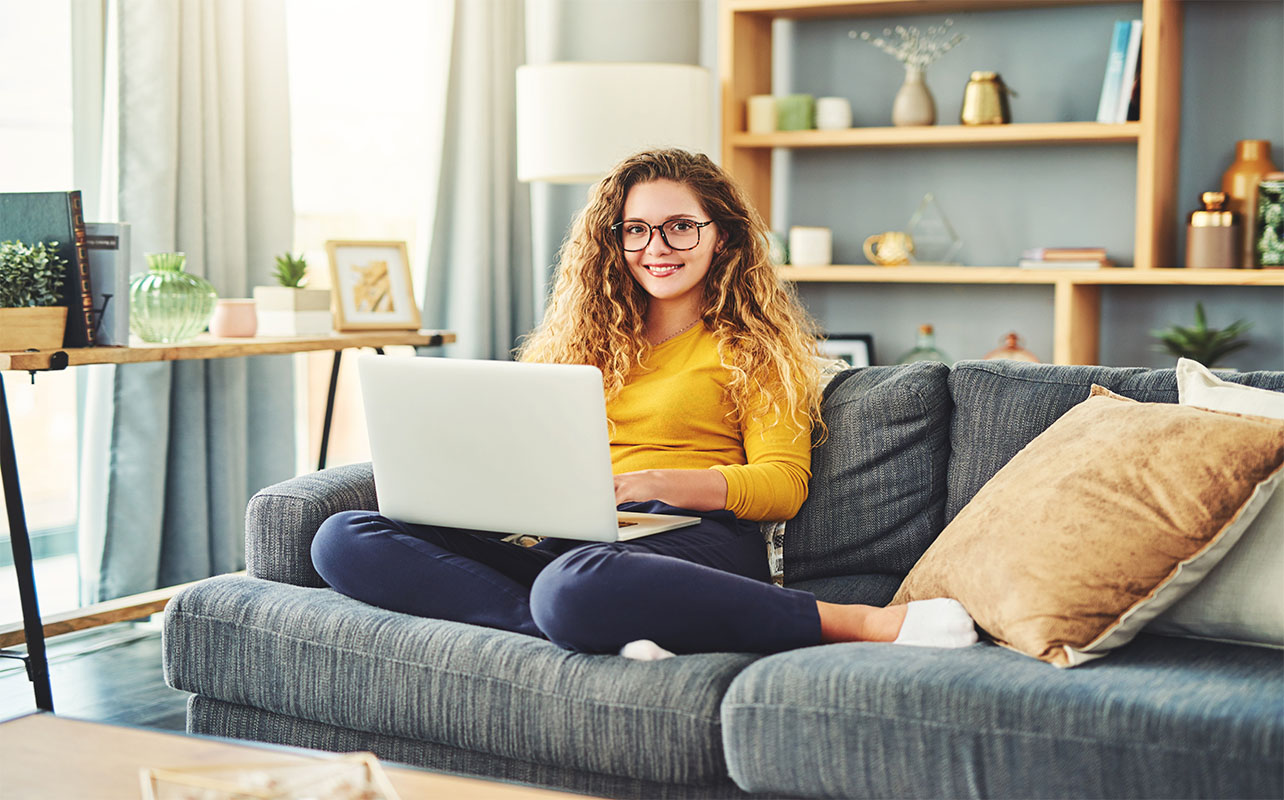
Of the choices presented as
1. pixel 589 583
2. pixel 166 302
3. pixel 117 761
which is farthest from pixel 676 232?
pixel 117 761

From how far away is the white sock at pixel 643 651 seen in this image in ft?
5.10

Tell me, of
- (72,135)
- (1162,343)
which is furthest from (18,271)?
(1162,343)

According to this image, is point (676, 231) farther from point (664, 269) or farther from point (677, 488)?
point (677, 488)

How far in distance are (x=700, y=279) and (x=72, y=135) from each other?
158cm

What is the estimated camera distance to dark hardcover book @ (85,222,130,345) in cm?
237

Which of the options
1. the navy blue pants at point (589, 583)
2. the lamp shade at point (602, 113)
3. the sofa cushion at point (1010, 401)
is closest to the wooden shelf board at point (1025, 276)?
the lamp shade at point (602, 113)

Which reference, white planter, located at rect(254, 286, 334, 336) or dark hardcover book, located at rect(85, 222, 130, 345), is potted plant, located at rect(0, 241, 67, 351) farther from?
white planter, located at rect(254, 286, 334, 336)

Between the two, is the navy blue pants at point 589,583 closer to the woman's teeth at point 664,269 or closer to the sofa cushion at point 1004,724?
the sofa cushion at point 1004,724

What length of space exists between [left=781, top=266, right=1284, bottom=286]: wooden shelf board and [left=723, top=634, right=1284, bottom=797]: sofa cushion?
72.8 inches

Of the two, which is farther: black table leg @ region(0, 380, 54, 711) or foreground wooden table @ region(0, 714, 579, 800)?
black table leg @ region(0, 380, 54, 711)

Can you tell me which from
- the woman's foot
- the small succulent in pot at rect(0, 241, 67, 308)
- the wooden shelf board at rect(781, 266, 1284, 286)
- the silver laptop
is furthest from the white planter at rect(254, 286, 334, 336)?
the woman's foot

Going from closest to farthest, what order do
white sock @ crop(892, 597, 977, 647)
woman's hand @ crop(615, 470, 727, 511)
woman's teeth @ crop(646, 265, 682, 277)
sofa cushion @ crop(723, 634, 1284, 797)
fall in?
sofa cushion @ crop(723, 634, 1284, 797), white sock @ crop(892, 597, 977, 647), woman's hand @ crop(615, 470, 727, 511), woman's teeth @ crop(646, 265, 682, 277)

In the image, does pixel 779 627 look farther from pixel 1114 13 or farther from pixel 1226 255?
pixel 1114 13

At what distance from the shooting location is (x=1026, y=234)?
3.63 meters
